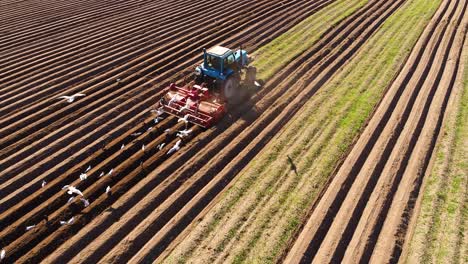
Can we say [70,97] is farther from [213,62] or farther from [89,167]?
[213,62]

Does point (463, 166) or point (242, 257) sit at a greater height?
point (463, 166)

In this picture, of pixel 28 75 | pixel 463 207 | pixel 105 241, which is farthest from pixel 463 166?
pixel 28 75

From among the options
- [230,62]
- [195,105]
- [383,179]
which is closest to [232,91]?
[230,62]

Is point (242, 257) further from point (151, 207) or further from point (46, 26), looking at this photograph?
point (46, 26)

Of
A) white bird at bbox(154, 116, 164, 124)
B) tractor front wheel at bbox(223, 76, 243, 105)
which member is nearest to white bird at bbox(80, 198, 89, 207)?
white bird at bbox(154, 116, 164, 124)

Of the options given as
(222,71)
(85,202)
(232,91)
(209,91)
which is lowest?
(85,202)

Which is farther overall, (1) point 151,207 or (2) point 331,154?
(2) point 331,154

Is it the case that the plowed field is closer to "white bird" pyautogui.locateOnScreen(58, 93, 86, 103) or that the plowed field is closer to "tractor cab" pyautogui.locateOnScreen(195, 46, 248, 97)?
"white bird" pyautogui.locateOnScreen(58, 93, 86, 103)

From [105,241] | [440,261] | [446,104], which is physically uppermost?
[446,104]
